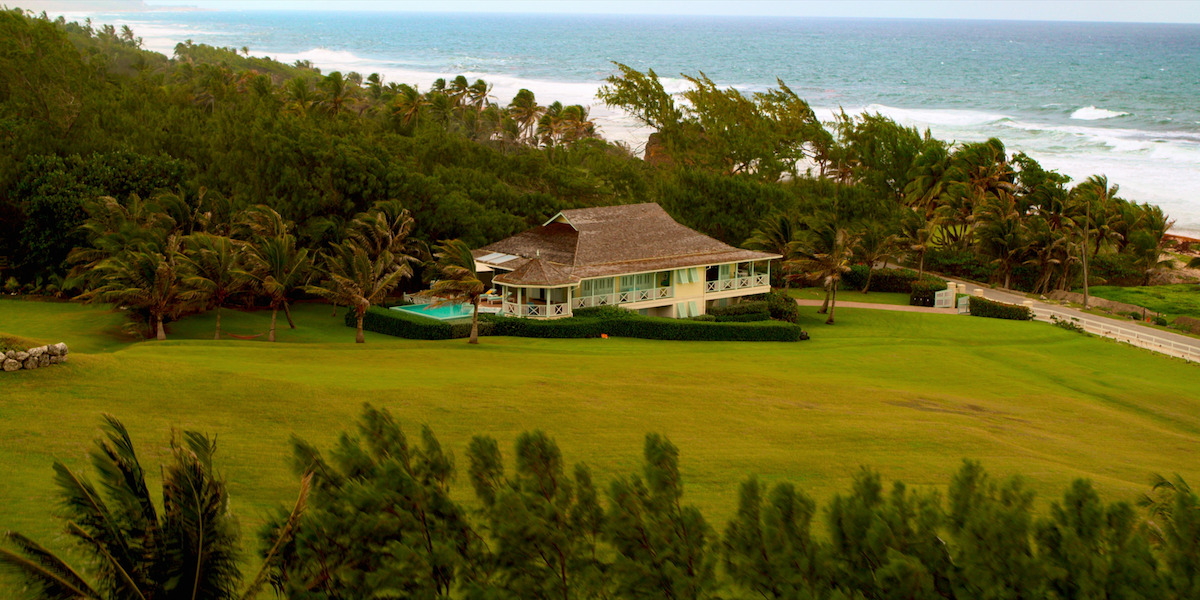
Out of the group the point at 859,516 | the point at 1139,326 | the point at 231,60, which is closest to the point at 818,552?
the point at 859,516

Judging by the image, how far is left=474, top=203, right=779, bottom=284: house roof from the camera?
43781 millimetres

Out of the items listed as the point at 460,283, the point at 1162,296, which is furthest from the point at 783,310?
the point at 1162,296

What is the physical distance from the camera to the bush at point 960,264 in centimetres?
6053

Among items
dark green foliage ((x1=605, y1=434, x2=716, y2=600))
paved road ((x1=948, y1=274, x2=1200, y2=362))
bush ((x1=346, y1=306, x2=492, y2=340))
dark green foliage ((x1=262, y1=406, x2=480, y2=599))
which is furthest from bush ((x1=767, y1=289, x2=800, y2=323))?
dark green foliage ((x1=262, y1=406, x2=480, y2=599))

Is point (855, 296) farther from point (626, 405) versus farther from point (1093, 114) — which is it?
point (1093, 114)

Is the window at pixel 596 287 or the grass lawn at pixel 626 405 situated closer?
the grass lawn at pixel 626 405

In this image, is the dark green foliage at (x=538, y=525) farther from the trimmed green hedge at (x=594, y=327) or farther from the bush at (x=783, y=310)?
the bush at (x=783, y=310)

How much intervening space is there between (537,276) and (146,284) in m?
15.2

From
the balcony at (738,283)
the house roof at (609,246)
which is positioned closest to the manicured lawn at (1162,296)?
the balcony at (738,283)

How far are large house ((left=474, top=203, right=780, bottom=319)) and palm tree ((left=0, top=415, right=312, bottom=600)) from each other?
101 feet

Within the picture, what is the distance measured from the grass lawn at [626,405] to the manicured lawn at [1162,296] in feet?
57.0

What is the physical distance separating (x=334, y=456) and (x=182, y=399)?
11212 mm

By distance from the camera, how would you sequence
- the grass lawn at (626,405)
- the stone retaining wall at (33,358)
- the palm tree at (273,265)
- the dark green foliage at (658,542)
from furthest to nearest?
the palm tree at (273,265) < the stone retaining wall at (33,358) < the grass lawn at (626,405) < the dark green foliage at (658,542)

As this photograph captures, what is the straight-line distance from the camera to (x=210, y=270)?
3388cm
